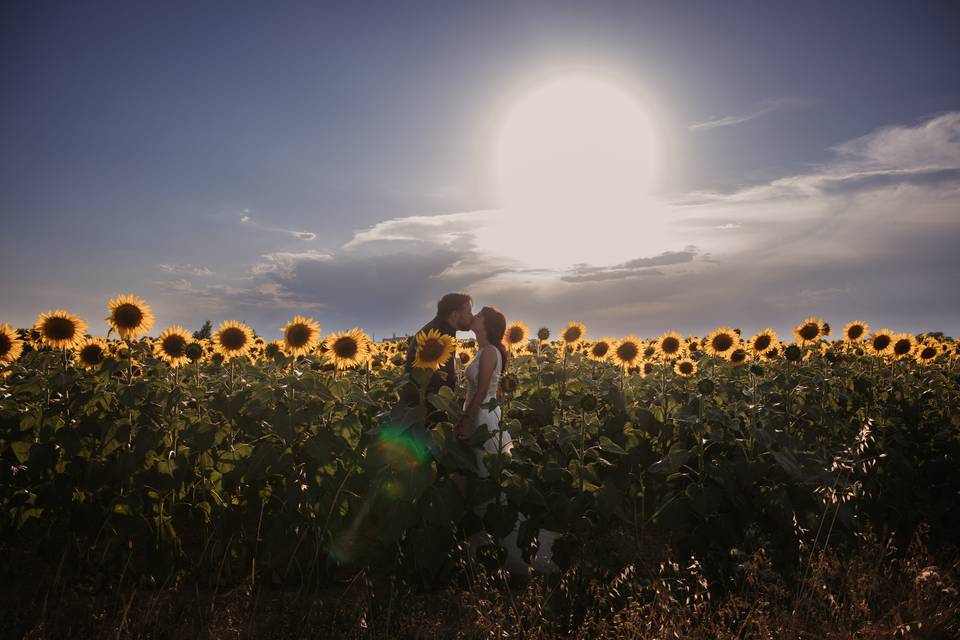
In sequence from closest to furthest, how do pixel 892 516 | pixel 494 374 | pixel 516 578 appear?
pixel 516 578 < pixel 494 374 < pixel 892 516

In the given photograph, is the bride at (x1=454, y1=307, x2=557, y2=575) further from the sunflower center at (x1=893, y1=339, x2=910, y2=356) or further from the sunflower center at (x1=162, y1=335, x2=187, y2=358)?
the sunflower center at (x1=893, y1=339, x2=910, y2=356)

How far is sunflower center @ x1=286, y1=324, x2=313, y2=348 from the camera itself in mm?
6984

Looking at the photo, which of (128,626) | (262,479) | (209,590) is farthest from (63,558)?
(262,479)

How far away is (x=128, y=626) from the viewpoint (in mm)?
4664

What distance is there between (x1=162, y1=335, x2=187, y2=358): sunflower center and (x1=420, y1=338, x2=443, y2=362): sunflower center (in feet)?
11.4

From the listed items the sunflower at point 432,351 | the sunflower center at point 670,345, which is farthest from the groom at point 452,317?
the sunflower center at point 670,345

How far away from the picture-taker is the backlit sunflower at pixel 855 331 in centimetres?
1200

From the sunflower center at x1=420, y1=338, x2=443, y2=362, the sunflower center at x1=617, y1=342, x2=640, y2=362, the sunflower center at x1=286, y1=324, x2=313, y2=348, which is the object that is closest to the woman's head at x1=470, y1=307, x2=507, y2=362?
the sunflower center at x1=420, y1=338, x2=443, y2=362

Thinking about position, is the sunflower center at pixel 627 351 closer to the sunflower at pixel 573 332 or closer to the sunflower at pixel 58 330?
the sunflower at pixel 573 332

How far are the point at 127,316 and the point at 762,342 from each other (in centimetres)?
919

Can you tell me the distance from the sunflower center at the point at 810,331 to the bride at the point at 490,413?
258 inches

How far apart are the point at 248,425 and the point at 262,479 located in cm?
51

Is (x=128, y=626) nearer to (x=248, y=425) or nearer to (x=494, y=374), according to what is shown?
(x=248, y=425)

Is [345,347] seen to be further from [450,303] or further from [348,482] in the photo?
[348,482]
